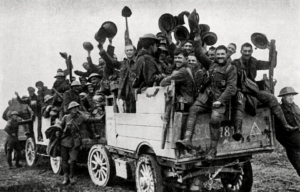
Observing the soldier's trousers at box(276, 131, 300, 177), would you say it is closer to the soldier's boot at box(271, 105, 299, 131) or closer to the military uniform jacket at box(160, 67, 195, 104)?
the soldier's boot at box(271, 105, 299, 131)

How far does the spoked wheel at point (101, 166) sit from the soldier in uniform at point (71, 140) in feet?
1.47

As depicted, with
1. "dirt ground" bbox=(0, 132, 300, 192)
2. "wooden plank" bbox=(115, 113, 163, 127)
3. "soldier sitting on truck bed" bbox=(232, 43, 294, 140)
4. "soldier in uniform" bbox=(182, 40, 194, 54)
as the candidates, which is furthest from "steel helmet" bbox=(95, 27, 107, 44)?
"soldier sitting on truck bed" bbox=(232, 43, 294, 140)

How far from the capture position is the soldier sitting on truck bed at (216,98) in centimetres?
583

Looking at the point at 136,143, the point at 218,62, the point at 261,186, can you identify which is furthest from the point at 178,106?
the point at 261,186

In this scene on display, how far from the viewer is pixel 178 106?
6023 millimetres

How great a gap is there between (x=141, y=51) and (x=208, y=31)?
8.16ft

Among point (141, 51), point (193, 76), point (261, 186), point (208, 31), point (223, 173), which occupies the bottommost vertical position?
point (261, 186)

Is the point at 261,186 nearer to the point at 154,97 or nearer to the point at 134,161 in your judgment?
the point at 134,161

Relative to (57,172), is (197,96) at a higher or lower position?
higher

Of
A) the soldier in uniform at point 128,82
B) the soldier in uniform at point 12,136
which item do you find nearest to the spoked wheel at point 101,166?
the soldier in uniform at point 128,82

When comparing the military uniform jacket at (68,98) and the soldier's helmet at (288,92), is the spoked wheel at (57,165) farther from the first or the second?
the soldier's helmet at (288,92)

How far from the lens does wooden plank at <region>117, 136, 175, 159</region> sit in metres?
5.97

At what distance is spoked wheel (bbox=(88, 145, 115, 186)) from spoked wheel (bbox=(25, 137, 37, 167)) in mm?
4343

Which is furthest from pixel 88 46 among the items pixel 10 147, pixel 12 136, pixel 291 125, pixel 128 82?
pixel 291 125
